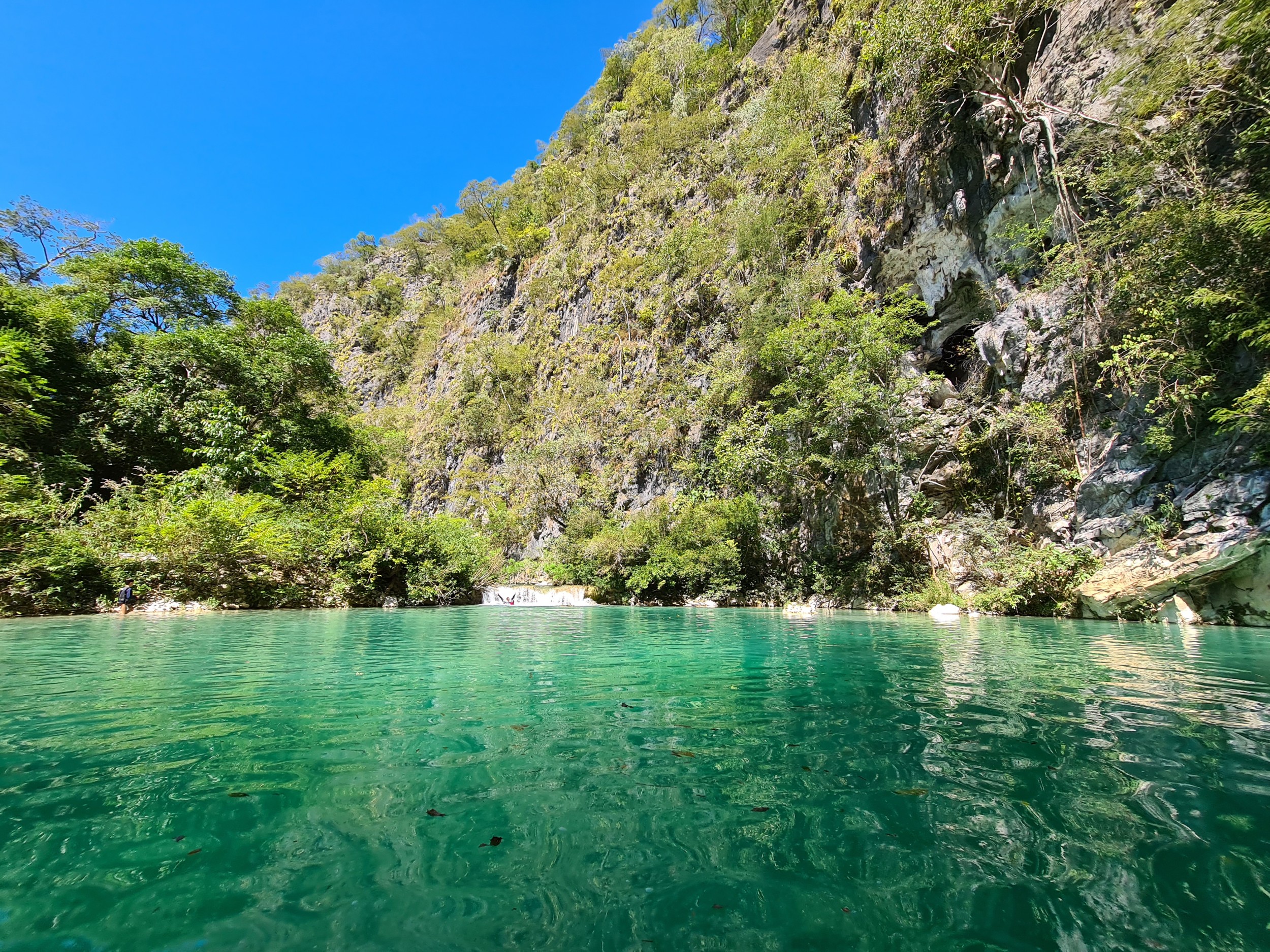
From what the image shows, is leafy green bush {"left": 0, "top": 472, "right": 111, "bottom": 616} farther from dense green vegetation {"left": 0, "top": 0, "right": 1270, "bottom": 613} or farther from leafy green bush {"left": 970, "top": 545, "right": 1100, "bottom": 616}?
leafy green bush {"left": 970, "top": 545, "right": 1100, "bottom": 616}

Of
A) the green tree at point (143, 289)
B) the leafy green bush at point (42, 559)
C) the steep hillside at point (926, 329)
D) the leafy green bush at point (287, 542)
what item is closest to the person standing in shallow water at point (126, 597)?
the leafy green bush at point (287, 542)

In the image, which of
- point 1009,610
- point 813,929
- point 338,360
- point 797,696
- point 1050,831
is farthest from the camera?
point 338,360

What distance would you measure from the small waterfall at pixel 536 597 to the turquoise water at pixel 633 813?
53.5ft

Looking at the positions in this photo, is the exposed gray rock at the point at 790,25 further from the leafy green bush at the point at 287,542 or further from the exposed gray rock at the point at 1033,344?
the leafy green bush at the point at 287,542

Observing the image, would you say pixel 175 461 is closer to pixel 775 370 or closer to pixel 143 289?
pixel 143 289

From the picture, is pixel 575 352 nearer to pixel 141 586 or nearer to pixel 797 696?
pixel 141 586

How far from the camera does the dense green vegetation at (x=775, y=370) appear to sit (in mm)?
9766

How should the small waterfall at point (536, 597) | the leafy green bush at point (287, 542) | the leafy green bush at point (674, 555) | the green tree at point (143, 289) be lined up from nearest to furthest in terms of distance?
the leafy green bush at point (287, 542) → the green tree at point (143, 289) → the leafy green bush at point (674, 555) → the small waterfall at point (536, 597)

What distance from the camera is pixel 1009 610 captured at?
11.6 metres

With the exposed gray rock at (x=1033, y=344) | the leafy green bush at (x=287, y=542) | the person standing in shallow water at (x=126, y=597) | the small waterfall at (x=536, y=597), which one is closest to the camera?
the person standing in shallow water at (x=126, y=597)

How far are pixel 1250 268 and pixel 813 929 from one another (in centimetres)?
1252

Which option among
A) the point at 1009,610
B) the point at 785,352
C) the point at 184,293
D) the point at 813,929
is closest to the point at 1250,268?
the point at 1009,610

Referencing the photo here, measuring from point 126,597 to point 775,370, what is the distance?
19058 mm

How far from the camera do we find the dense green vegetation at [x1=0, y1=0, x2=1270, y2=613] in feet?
32.0
